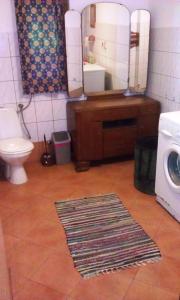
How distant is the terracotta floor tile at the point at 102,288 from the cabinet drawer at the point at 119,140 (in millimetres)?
1619

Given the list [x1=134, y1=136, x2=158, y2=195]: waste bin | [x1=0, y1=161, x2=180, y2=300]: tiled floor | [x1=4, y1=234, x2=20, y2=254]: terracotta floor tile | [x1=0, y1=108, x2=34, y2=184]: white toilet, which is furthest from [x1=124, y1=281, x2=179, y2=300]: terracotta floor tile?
[x1=0, y1=108, x2=34, y2=184]: white toilet

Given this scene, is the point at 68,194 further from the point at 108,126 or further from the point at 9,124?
the point at 9,124

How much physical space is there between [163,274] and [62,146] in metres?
1.88

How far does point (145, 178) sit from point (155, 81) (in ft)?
4.16

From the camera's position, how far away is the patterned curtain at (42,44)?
9.12 feet

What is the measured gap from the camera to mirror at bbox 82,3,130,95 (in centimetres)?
303

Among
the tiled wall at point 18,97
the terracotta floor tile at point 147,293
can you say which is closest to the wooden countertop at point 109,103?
the tiled wall at point 18,97

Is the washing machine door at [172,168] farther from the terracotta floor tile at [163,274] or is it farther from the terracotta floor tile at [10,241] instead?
the terracotta floor tile at [10,241]

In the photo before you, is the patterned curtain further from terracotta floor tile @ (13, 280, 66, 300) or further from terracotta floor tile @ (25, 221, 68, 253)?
terracotta floor tile @ (13, 280, 66, 300)

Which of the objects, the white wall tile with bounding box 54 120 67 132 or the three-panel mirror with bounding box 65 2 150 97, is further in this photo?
the white wall tile with bounding box 54 120 67 132

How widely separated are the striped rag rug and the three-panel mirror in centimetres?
141

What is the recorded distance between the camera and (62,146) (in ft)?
10.6

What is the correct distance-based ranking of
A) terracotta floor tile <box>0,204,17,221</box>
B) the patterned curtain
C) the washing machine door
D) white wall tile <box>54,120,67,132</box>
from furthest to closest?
white wall tile <box>54,120,67,132</box>
the patterned curtain
terracotta floor tile <box>0,204,17,221</box>
the washing machine door

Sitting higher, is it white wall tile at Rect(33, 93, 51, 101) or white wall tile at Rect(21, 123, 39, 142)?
white wall tile at Rect(33, 93, 51, 101)
